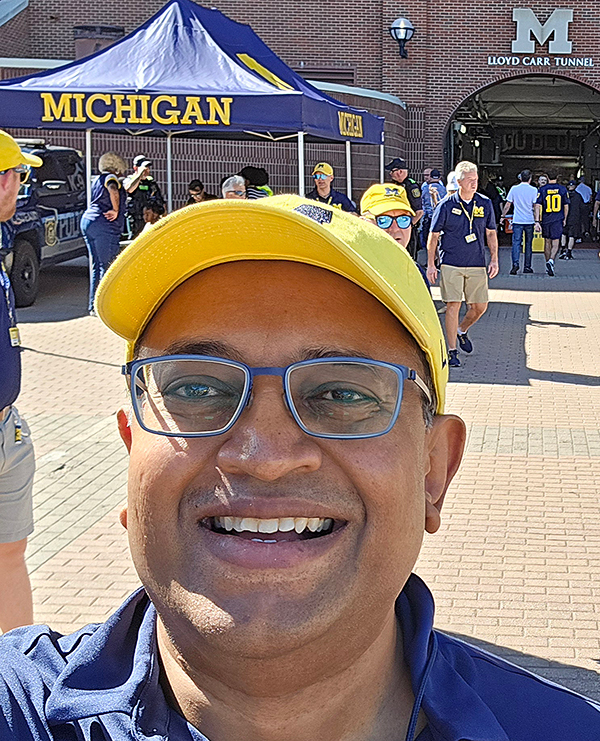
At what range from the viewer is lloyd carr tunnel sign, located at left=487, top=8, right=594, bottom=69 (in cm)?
2441

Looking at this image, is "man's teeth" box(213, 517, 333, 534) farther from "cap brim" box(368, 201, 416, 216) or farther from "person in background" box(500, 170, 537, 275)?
"person in background" box(500, 170, 537, 275)

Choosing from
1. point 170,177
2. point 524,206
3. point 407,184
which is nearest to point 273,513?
point 407,184

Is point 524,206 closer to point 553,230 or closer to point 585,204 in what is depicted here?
point 553,230

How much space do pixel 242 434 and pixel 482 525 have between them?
15.7 ft

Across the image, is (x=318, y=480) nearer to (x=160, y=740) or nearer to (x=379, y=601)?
(x=379, y=601)

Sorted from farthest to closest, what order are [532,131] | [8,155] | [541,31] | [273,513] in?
[532,131]
[541,31]
[8,155]
[273,513]

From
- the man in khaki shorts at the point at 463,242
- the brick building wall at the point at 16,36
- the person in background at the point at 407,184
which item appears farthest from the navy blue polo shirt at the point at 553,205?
the brick building wall at the point at 16,36

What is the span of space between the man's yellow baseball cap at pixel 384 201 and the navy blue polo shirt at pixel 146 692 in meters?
7.31

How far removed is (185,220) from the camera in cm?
151

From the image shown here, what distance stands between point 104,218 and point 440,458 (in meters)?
11.6

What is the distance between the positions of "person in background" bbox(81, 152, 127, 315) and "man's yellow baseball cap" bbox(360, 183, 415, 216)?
455 cm

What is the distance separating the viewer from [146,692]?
1.52 m

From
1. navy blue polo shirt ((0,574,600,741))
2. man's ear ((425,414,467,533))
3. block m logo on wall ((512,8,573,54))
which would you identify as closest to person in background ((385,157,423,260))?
block m logo on wall ((512,8,573,54))

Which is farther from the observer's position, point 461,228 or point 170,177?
point 170,177
